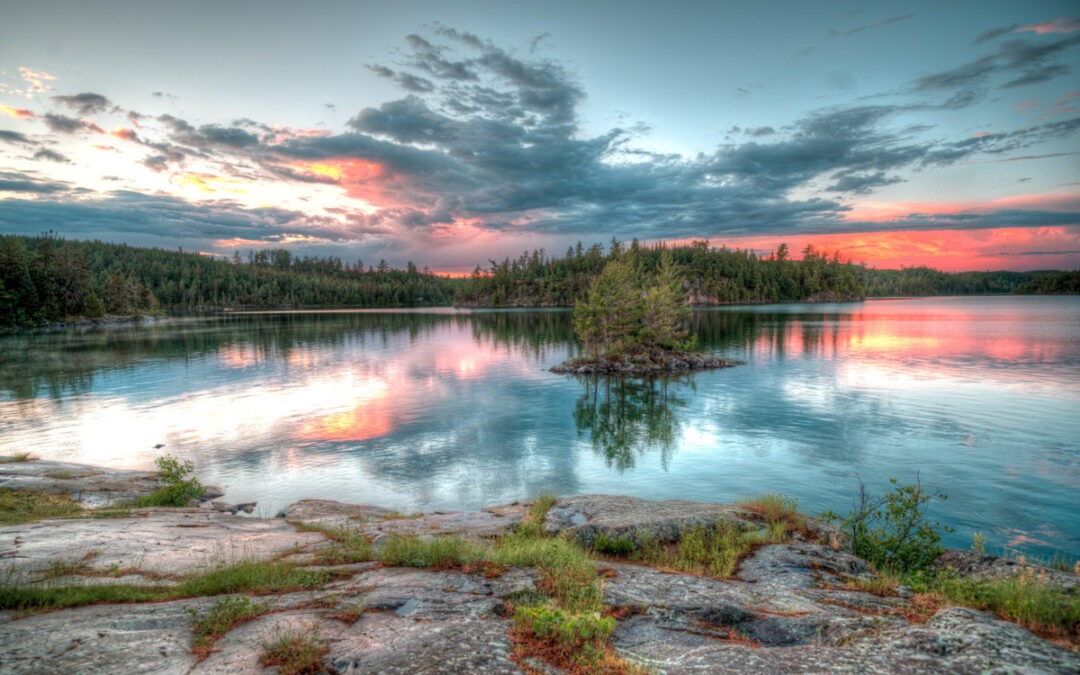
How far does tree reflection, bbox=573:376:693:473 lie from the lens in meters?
27.0

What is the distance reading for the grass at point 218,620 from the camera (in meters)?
6.12

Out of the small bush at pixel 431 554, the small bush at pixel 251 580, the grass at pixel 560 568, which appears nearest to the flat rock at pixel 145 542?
the small bush at pixel 251 580

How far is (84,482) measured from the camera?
17375mm

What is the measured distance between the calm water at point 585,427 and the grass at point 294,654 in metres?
13.3

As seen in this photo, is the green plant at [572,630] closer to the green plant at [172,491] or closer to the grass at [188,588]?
the grass at [188,588]

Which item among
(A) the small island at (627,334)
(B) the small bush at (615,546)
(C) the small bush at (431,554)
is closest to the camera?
(C) the small bush at (431,554)

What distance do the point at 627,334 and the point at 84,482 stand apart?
4543cm

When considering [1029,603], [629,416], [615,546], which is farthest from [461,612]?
[629,416]

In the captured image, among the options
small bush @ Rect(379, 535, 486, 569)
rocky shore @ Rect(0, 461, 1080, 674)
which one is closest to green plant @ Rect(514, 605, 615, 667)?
rocky shore @ Rect(0, 461, 1080, 674)

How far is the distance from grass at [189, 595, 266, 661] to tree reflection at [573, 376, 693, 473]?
61.9 ft

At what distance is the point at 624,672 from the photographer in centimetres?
560

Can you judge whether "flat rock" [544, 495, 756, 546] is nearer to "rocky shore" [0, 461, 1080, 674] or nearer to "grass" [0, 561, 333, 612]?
"rocky shore" [0, 461, 1080, 674]

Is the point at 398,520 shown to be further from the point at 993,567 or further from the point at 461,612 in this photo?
the point at 993,567

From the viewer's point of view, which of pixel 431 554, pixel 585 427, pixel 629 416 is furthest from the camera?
pixel 629 416
